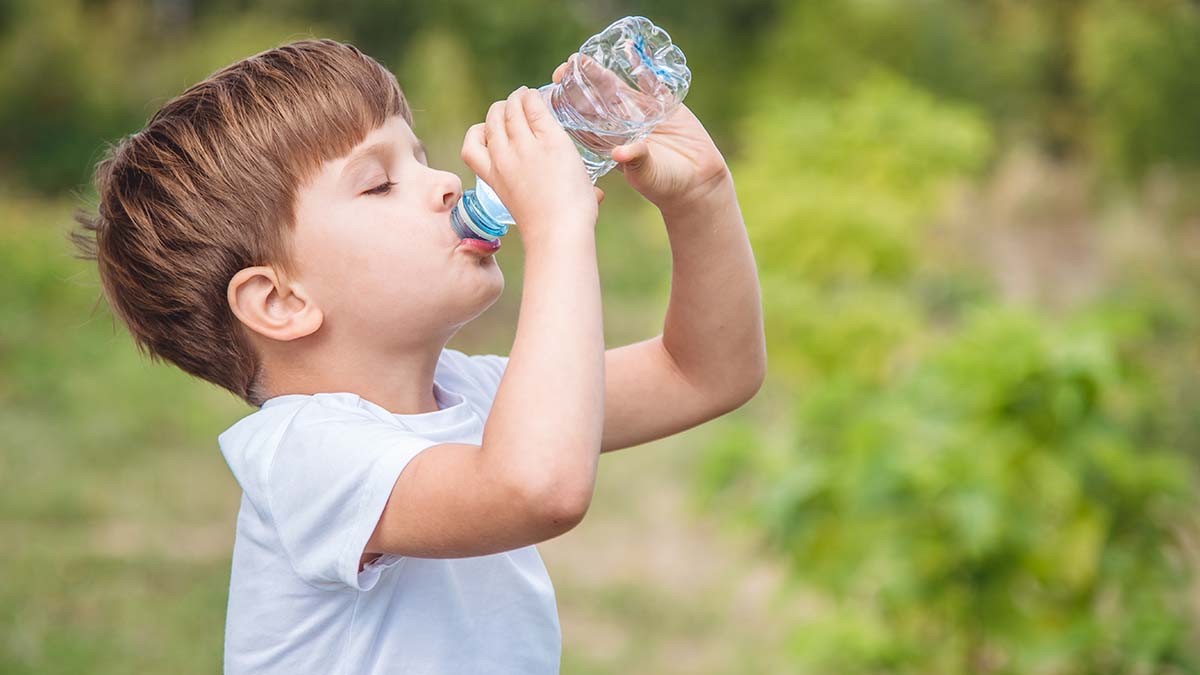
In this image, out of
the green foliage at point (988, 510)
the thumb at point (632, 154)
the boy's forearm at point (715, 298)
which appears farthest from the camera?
the green foliage at point (988, 510)

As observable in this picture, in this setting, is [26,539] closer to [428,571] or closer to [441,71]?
[428,571]

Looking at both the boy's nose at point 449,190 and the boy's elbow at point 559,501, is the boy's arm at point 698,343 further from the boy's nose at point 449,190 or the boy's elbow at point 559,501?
the boy's elbow at point 559,501

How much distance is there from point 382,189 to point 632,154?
0.24 metres

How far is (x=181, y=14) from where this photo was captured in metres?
10.3

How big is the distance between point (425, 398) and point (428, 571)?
182 millimetres

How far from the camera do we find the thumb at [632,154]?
1147 millimetres

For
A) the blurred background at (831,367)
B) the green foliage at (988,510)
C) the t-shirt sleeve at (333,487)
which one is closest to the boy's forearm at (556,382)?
the t-shirt sleeve at (333,487)

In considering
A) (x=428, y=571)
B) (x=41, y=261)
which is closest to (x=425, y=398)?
(x=428, y=571)

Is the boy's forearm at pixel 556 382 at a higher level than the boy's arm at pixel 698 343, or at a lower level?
higher

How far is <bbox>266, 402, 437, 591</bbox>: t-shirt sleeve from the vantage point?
102cm

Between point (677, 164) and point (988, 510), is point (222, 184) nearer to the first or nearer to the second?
point (677, 164)

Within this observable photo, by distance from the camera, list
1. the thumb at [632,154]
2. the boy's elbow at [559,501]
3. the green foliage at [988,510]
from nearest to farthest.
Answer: the boy's elbow at [559,501]
the thumb at [632,154]
the green foliage at [988,510]

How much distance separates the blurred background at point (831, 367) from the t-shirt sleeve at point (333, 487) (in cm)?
62

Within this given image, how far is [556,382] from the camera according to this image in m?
0.98
